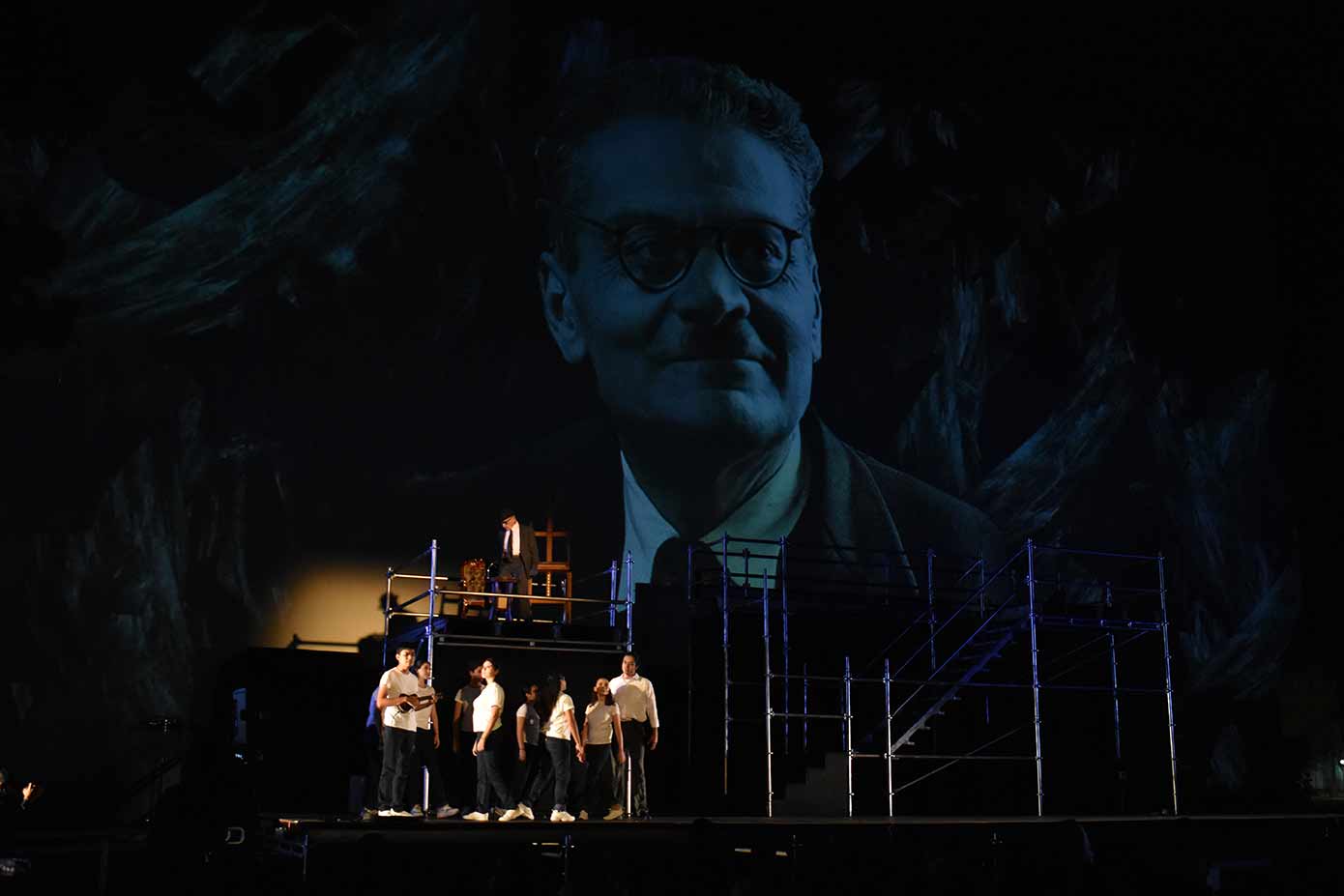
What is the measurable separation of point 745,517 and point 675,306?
108 inches

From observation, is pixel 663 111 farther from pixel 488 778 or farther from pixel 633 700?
pixel 488 778

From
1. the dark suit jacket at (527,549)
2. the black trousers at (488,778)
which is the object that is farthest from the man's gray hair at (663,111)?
the black trousers at (488,778)

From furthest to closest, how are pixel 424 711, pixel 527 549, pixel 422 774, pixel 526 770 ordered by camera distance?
pixel 527 549, pixel 422 774, pixel 526 770, pixel 424 711

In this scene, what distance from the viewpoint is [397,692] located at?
12.4m

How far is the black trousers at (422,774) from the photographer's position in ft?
41.6

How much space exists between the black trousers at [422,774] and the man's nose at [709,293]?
250 inches

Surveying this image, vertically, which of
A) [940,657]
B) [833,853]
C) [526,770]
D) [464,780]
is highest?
[940,657]

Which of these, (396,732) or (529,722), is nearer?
(396,732)

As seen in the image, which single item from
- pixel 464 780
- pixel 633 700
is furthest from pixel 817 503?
pixel 464 780

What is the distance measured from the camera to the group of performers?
12.5 metres

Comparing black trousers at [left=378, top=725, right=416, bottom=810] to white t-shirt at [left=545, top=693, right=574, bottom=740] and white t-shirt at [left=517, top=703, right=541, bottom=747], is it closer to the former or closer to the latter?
white t-shirt at [left=517, top=703, right=541, bottom=747]

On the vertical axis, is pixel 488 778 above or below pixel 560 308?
below

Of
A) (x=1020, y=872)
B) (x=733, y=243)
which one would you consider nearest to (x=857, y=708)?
(x=733, y=243)

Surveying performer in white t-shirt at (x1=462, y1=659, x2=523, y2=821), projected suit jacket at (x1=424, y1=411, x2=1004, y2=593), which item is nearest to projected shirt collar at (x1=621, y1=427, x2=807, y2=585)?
projected suit jacket at (x1=424, y1=411, x2=1004, y2=593)
